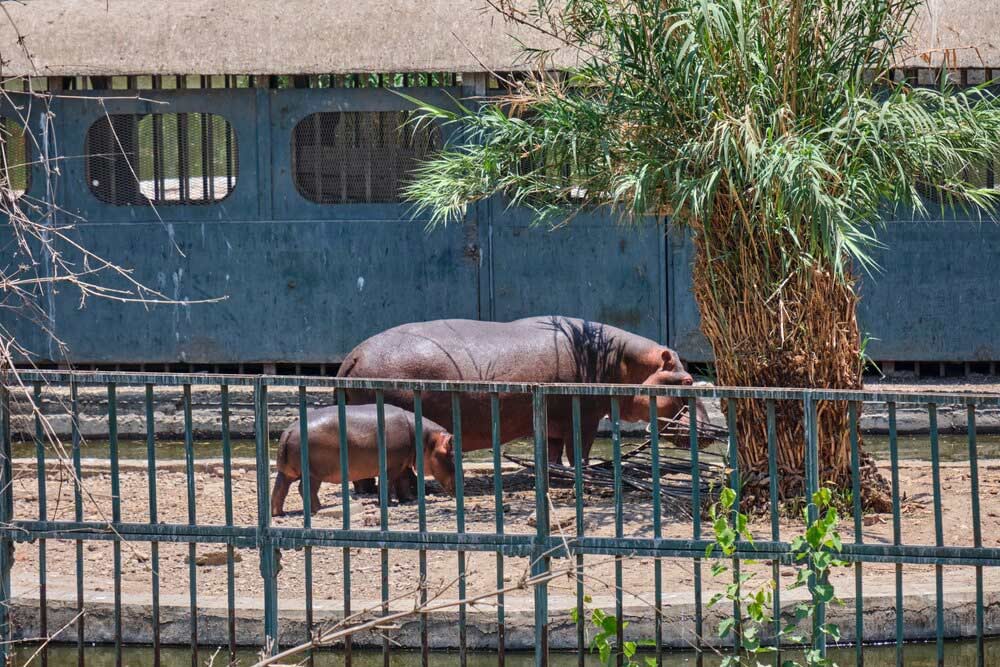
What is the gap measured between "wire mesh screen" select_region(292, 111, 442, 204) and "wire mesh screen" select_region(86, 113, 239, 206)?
0.55 metres

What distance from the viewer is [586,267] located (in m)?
11.1

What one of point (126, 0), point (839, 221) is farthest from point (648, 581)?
point (126, 0)

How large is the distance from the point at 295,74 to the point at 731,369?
Result: 15.2 feet

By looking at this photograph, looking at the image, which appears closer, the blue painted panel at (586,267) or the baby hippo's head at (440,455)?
the baby hippo's head at (440,455)

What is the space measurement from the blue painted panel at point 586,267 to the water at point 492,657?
5373 mm

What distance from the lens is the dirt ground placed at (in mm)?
6199

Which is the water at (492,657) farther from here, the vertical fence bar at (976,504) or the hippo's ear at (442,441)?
the hippo's ear at (442,441)

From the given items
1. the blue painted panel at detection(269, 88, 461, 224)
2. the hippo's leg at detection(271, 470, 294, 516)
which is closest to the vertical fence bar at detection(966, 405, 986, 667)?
the hippo's leg at detection(271, 470, 294, 516)

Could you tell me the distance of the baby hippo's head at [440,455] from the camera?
7555mm

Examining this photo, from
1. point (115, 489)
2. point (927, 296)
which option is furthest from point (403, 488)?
point (927, 296)

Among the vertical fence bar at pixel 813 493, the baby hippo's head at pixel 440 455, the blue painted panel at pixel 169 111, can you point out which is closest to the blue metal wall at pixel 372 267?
the blue painted panel at pixel 169 111

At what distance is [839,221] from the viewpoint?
259 inches

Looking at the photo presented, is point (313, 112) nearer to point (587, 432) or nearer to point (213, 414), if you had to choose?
point (213, 414)

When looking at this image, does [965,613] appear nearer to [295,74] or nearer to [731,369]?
[731,369]
